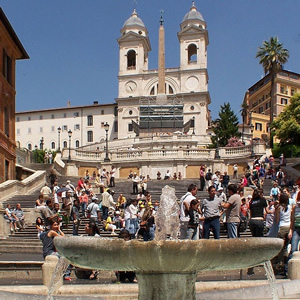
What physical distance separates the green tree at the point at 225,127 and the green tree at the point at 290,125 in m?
11.0

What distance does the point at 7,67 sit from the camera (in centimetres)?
3206

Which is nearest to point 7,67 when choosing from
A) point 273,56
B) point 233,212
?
point 233,212

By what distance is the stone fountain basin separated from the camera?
243 inches

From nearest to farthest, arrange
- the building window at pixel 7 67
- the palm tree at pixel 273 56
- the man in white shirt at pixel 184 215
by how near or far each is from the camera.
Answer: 1. the man in white shirt at pixel 184 215
2. the building window at pixel 7 67
3. the palm tree at pixel 273 56

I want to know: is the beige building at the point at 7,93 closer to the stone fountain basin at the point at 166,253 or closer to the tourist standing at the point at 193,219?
the tourist standing at the point at 193,219

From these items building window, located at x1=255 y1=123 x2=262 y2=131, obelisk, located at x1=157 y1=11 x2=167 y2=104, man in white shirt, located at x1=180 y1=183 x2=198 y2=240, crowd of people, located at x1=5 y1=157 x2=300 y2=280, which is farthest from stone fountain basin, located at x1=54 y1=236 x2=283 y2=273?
building window, located at x1=255 y1=123 x2=262 y2=131

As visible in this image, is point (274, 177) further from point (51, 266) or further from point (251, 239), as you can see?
point (251, 239)

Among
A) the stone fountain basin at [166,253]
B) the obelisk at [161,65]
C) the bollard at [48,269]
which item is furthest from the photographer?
the obelisk at [161,65]

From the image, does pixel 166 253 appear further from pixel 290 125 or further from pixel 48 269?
pixel 290 125

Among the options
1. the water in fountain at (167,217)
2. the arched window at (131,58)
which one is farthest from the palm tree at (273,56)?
the water in fountain at (167,217)

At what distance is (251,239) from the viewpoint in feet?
21.0

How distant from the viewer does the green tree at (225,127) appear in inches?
2702

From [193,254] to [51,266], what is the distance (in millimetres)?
4902

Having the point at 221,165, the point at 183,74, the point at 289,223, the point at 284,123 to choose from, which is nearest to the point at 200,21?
the point at 183,74
